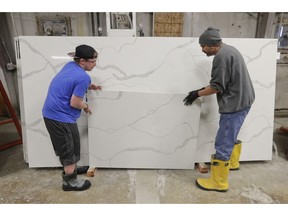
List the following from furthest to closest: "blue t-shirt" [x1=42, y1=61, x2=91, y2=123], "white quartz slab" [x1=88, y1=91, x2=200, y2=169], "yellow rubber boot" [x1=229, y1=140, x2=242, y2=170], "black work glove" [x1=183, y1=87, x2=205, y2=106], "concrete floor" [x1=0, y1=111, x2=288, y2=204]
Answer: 1. "yellow rubber boot" [x1=229, y1=140, x2=242, y2=170]
2. "white quartz slab" [x1=88, y1=91, x2=200, y2=169]
3. "black work glove" [x1=183, y1=87, x2=205, y2=106]
4. "concrete floor" [x1=0, y1=111, x2=288, y2=204]
5. "blue t-shirt" [x1=42, y1=61, x2=91, y2=123]

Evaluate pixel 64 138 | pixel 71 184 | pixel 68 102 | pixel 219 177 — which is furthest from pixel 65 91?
pixel 219 177

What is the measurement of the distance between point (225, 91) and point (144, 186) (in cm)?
104

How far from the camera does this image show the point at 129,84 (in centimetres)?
212

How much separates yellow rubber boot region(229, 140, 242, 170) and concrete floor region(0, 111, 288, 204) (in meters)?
0.06

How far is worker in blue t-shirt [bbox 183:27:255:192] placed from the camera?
1704 millimetres

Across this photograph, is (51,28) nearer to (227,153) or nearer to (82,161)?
(82,161)

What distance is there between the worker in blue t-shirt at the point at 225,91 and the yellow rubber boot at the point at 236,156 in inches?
13.7

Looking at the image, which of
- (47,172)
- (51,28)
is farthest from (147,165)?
(51,28)

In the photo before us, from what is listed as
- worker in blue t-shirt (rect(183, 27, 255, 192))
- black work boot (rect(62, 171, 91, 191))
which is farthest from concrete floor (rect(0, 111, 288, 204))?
worker in blue t-shirt (rect(183, 27, 255, 192))

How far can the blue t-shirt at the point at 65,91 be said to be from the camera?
1.66 m

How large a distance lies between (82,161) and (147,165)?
2.09ft

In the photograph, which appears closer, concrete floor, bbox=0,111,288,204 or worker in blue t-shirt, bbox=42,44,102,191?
worker in blue t-shirt, bbox=42,44,102,191

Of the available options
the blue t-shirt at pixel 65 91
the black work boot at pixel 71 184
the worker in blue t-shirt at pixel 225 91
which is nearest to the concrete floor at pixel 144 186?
the black work boot at pixel 71 184

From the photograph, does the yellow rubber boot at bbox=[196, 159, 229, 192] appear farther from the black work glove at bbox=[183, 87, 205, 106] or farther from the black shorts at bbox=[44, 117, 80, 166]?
the black shorts at bbox=[44, 117, 80, 166]
